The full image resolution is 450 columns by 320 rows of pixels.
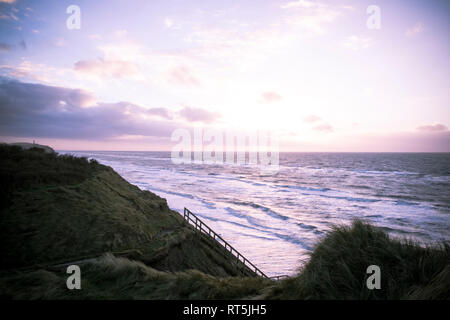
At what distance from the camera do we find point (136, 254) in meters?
10.9

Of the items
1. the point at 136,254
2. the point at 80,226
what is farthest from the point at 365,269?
the point at 80,226

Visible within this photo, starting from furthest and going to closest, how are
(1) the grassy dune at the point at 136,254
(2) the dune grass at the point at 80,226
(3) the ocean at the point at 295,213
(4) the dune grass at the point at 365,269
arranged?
(3) the ocean at the point at 295,213 → (2) the dune grass at the point at 80,226 → (1) the grassy dune at the point at 136,254 → (4) the dune grass at the point at 365,269

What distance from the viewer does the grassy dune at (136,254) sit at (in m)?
4.41

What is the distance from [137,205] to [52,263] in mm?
7988

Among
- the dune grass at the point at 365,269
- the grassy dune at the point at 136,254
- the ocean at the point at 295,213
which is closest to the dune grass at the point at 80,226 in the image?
the grassy dune at the point at 136,254

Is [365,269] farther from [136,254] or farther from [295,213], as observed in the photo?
[295,213]

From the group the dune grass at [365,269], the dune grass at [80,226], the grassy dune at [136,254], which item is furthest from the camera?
the dune grass at [80,226]

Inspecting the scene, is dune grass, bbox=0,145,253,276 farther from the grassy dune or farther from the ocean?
the ocean

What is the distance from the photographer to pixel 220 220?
2850 centimetres

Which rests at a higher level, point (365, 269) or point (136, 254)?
point (365, 269)

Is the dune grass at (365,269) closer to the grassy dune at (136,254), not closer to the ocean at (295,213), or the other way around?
the grassy dune at (136,254)

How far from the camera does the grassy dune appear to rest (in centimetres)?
441

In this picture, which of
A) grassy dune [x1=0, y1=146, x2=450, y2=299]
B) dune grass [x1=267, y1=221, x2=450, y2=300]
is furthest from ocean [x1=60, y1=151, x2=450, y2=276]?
dune grass [x1=267, y1=221, x2=450, y2=300]
